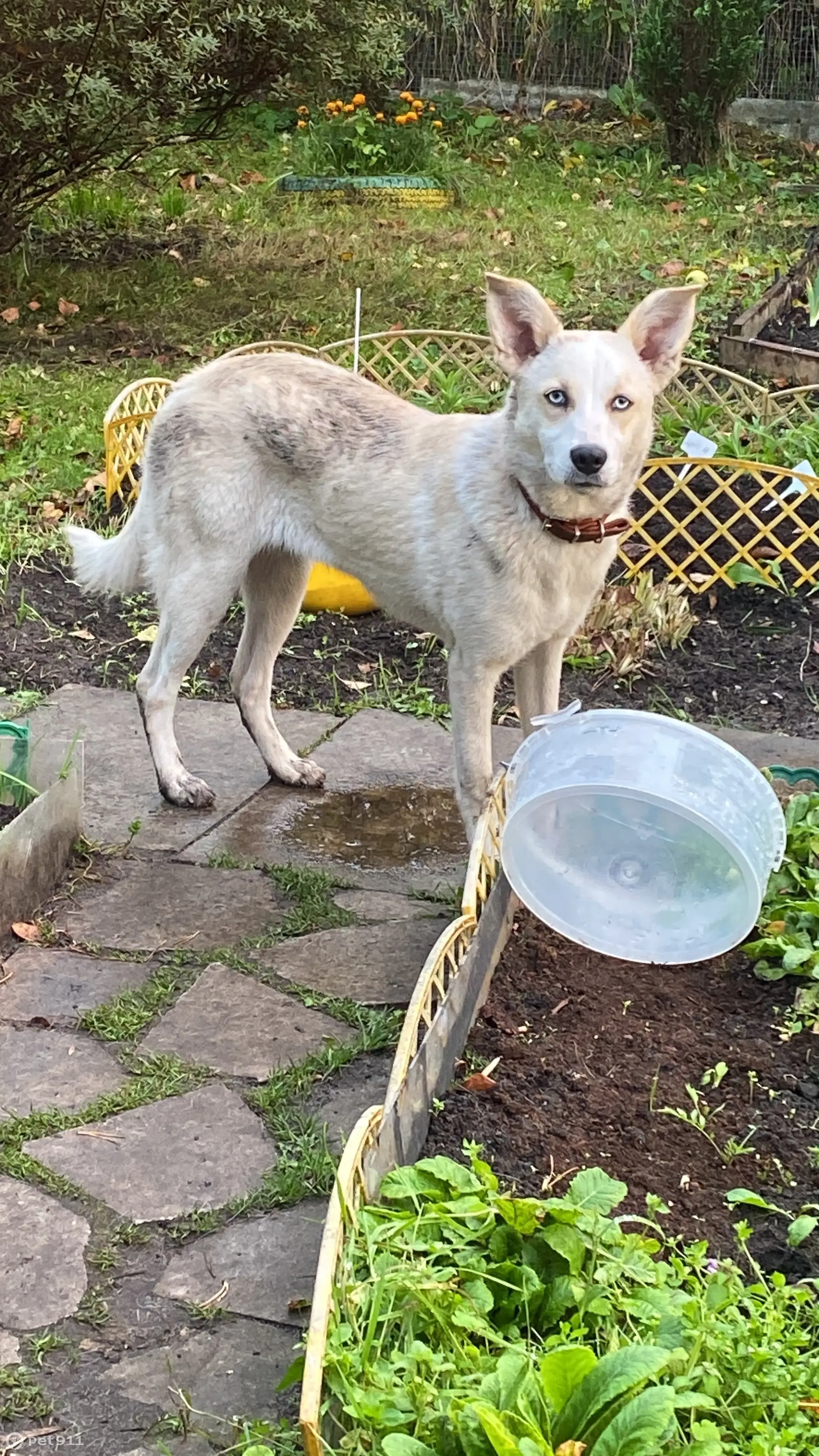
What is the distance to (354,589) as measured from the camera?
18.6 feet

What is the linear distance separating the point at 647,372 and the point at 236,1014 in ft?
5.95

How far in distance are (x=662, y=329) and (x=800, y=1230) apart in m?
2.16

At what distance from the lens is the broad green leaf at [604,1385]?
5.69ft

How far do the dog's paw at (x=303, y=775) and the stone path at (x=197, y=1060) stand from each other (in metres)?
0.04

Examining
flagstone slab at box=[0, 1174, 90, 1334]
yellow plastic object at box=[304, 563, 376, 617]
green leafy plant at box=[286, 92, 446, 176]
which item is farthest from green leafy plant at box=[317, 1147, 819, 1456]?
green leafy plant at box=[286, 92, 446, 176]

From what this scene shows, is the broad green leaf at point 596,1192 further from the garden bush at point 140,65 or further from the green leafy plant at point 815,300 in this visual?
the garden bush at point 140,65

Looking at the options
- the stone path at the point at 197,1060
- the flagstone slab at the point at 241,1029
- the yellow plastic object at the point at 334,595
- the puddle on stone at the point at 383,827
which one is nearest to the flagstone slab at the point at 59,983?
the stone path at the point at 197,1060

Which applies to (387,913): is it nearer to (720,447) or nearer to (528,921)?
(528,921)

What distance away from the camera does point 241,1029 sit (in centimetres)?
309

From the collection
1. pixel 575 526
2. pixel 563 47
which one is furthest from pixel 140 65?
pixel 563 47

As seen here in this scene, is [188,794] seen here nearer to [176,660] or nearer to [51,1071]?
[176,660]

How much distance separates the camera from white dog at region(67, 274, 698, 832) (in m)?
3.36

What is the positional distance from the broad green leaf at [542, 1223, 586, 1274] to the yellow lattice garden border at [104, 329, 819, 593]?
3.80 meters

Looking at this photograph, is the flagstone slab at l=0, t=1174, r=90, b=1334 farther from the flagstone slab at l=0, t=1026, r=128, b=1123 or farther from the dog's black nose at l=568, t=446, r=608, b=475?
the dog's black nose at l=568, t=446, r=608, b=475
